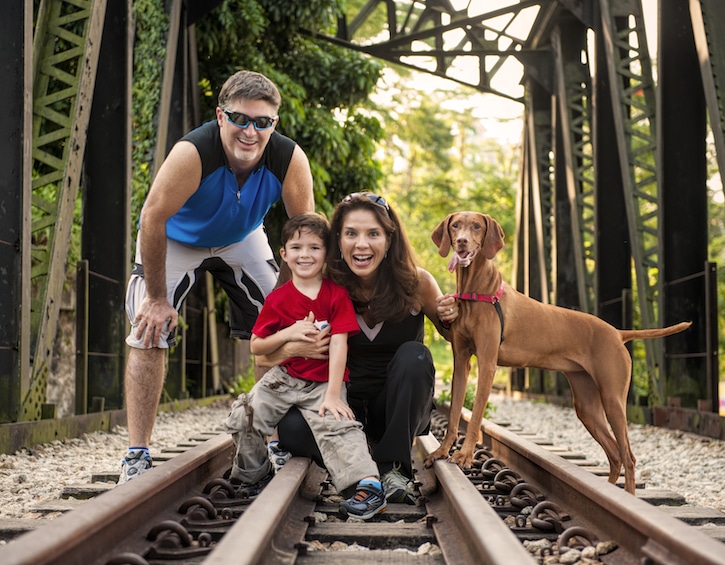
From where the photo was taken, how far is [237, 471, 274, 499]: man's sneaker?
397 centimetres

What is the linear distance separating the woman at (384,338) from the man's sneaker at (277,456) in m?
0.04

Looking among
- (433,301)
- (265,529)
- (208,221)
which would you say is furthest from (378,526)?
(208,221)

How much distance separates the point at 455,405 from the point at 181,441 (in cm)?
313

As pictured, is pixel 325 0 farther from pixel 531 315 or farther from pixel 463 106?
pixel 463 106

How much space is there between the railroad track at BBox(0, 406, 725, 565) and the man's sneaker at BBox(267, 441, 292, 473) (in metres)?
0.16

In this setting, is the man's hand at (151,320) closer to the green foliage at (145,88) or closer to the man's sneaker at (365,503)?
the man's sneaker at (365,503)

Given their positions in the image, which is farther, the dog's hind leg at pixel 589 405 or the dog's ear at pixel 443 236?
the dog's hind leg at pixel 589 405

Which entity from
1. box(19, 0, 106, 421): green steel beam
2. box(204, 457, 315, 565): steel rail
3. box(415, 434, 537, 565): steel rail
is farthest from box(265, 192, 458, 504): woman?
box(19, 0, 106, 421): green steel beam

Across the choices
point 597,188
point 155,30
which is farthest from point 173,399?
point 597,188

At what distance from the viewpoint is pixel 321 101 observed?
15898 mm

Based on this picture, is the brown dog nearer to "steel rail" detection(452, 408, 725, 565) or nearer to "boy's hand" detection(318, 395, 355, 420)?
"steel rail" detection(452, 408, 725, 565)

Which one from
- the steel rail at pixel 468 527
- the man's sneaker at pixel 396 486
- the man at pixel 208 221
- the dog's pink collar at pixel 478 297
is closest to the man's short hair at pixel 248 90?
the man at pixel 208 221

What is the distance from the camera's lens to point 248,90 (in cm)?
433

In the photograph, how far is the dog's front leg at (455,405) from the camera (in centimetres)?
442
